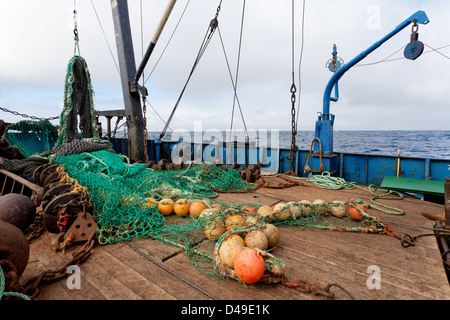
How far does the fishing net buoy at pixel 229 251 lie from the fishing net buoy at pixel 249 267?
0.29ft

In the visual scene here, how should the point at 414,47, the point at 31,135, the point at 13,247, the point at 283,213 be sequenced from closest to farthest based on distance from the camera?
the point at 13,247
the point at 283,213
the point at 414,47
the point at 31,135

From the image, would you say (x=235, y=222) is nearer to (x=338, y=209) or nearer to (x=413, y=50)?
(x=338, y=209)

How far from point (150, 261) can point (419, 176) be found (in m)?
6.32

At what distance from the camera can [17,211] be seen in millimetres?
2768

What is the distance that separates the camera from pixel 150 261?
222 centimetres

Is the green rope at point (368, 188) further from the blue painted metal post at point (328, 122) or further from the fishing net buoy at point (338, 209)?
the fishing net buoy at point (338, 209)

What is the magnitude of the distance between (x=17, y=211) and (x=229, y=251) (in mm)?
2605

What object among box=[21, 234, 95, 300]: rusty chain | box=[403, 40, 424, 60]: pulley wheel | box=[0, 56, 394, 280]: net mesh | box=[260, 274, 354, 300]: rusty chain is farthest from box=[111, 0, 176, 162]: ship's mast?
box=[403, 40, 424, 60]: pulley wheel

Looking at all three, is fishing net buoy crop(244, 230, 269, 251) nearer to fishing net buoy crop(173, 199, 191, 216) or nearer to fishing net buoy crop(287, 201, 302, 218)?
fishing net buoy crop(287, 201, 302, 218)

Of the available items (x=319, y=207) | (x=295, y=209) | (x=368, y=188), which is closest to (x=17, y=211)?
(x=295, y=209)

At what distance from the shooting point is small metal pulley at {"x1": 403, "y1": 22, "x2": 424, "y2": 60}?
214 inches

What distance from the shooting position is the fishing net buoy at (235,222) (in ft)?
7.73
